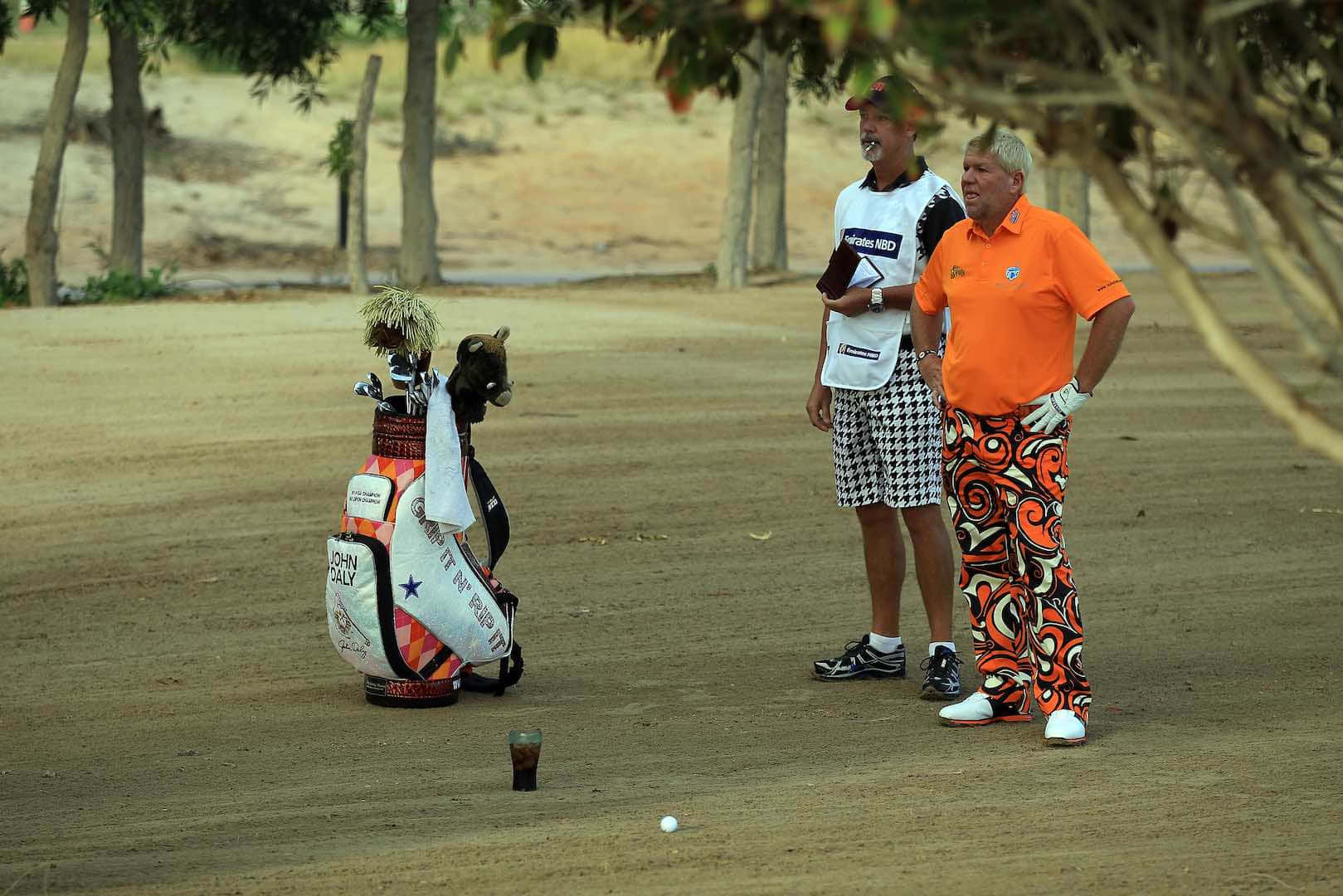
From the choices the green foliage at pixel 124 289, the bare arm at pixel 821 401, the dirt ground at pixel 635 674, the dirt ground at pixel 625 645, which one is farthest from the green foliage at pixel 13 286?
the bare arm at pixel 821 401

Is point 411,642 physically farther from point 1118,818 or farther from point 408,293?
point 1118,818

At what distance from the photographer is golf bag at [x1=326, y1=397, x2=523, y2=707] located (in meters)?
6.52

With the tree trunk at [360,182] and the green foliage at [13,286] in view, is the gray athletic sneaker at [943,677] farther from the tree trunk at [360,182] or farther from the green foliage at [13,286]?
the green foliage at [13,286]

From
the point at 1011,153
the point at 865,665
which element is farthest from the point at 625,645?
the point at 1011,153

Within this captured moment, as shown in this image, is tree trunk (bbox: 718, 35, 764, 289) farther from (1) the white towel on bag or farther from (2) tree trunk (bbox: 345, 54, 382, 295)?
(1) the white towel on bag

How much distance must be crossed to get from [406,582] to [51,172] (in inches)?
609

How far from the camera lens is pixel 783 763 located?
20.0ft

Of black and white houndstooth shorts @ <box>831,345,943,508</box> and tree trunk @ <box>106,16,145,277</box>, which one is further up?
tree trunk @ <box>106,16,145,277</box>

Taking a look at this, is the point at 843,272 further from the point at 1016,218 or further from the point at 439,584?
the point at 439,584

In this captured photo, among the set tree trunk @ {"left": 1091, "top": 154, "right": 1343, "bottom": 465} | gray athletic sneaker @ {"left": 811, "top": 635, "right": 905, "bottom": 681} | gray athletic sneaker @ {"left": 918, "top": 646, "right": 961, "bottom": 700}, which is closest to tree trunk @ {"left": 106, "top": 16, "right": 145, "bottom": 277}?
gray athletic sneaker @ {"left": 811, "top": 635, "right": 905, "bottom": 681}

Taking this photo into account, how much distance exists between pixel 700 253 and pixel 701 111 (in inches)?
551

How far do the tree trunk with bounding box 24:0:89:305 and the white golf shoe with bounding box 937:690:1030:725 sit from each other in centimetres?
1606

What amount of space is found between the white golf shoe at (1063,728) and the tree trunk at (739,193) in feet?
60.5

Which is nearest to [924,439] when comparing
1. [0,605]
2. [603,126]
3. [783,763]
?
[783,763]
